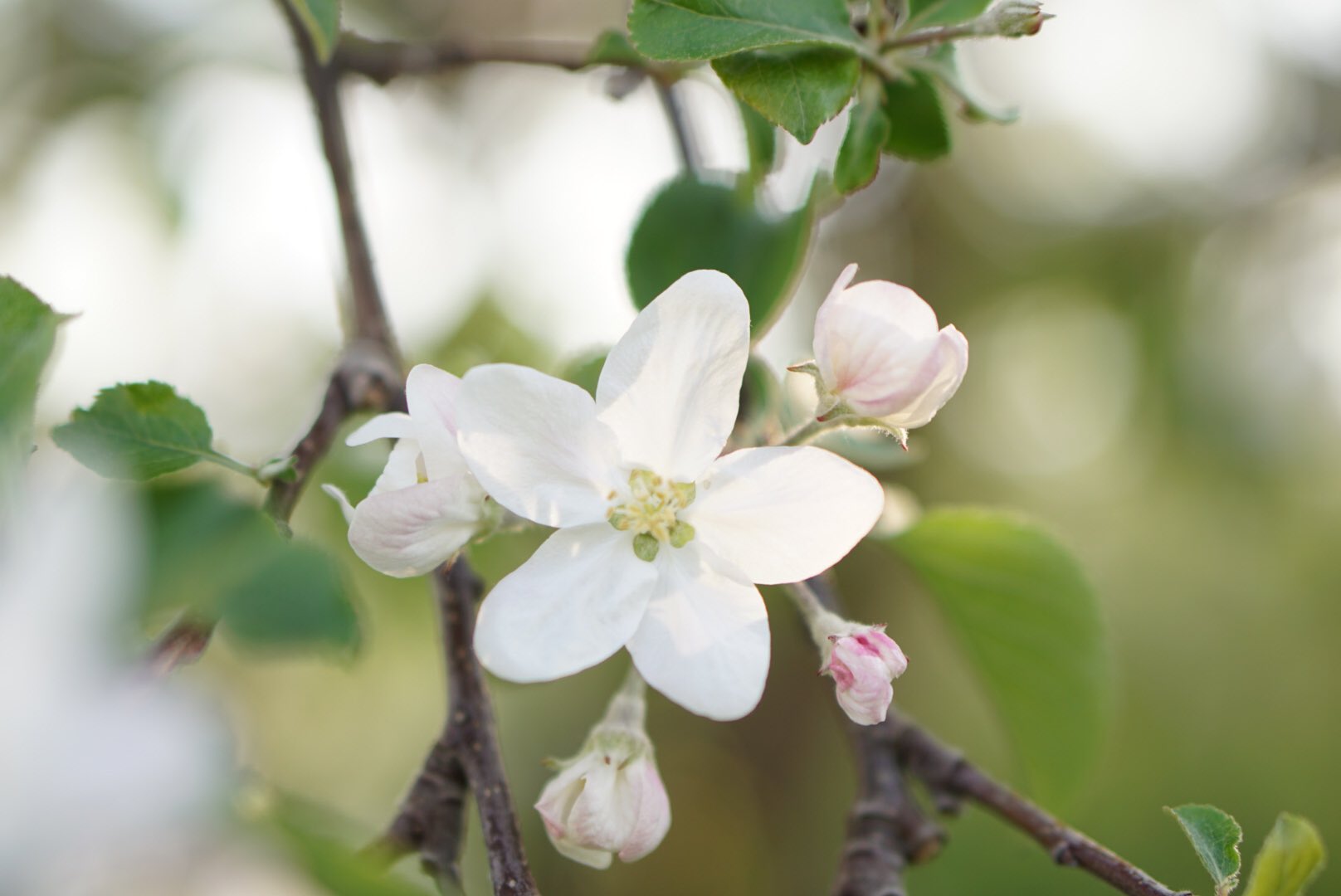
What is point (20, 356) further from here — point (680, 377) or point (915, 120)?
point (915, 120)

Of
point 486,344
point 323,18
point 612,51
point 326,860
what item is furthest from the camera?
point 486,344

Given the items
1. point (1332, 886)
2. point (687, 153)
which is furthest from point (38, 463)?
point (1332, 886)

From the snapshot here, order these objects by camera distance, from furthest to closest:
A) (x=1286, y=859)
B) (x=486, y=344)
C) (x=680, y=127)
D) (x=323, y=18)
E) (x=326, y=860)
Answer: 1. (x=486, y=344)
2. (x=680, y=127)
3. (x=323, y=18)
4. (x=1286, y=859)
5. (x=326, y=860)

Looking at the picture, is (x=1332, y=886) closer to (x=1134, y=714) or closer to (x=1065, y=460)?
(x=1134, y=714)

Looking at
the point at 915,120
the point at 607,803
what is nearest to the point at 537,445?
the point at 607,803

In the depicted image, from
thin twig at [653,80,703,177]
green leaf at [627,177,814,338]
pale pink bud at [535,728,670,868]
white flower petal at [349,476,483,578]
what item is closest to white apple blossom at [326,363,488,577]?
white flower petal at [349,476,483,578]

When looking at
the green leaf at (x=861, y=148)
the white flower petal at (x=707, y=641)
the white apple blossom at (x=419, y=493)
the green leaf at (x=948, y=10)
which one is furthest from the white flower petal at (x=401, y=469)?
the green leaf at (x=948, y=10)

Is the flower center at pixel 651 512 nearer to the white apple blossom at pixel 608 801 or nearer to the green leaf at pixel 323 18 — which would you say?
the white apple blossom at pixel 608 801
